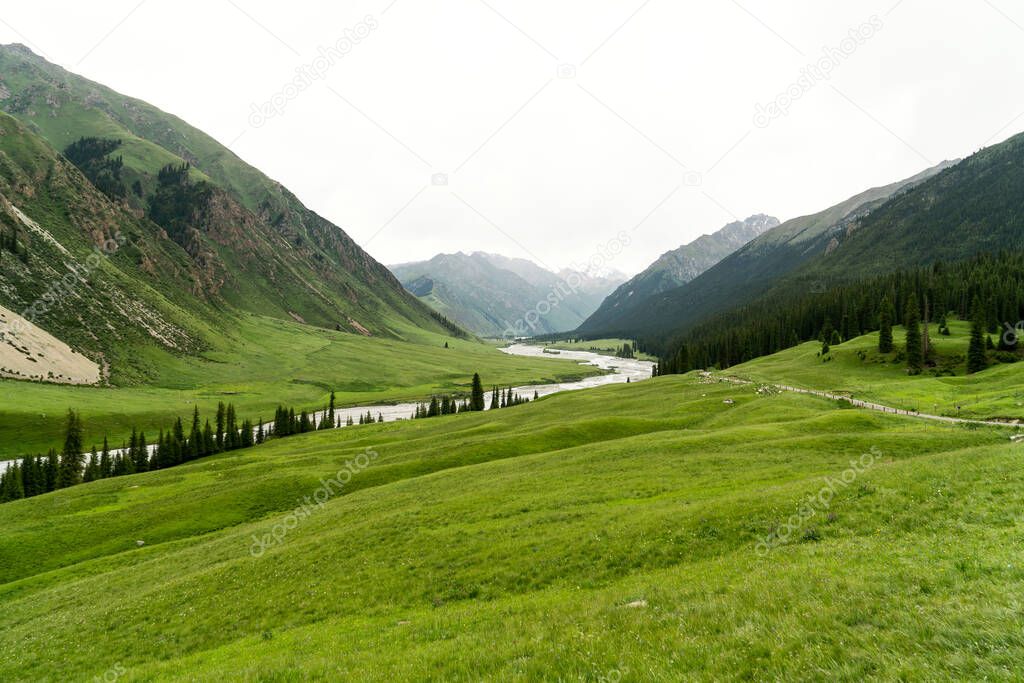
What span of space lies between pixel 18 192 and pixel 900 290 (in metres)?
321

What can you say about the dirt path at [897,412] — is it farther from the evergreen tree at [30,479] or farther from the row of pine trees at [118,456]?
the evergreen tree at [30,479]

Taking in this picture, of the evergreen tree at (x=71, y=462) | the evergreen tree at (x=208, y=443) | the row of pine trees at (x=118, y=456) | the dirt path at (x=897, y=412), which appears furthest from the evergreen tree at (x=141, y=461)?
the dirt path at (x=897, y=412)

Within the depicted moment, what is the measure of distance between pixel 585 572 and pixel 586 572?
0.14ft

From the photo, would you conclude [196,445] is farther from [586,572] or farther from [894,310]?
[894,310]

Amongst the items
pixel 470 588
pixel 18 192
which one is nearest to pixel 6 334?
pixel 18 192

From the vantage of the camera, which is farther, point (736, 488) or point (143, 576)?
point (143, 576)

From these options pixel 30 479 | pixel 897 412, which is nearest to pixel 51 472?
pixel 30 479

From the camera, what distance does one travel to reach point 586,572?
63.5 feet

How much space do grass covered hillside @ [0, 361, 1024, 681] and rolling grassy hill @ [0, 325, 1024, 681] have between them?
0.35 feet

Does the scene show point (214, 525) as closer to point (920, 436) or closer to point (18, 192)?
point (920, 436)

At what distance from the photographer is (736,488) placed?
1058 inches

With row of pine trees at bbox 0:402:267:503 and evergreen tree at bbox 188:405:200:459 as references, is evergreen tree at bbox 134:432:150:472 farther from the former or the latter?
evergreen tree at bbox 188:405:200:459

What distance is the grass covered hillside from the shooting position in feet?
34.2

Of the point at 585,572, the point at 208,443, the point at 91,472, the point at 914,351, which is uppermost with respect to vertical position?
the point at 914,351
